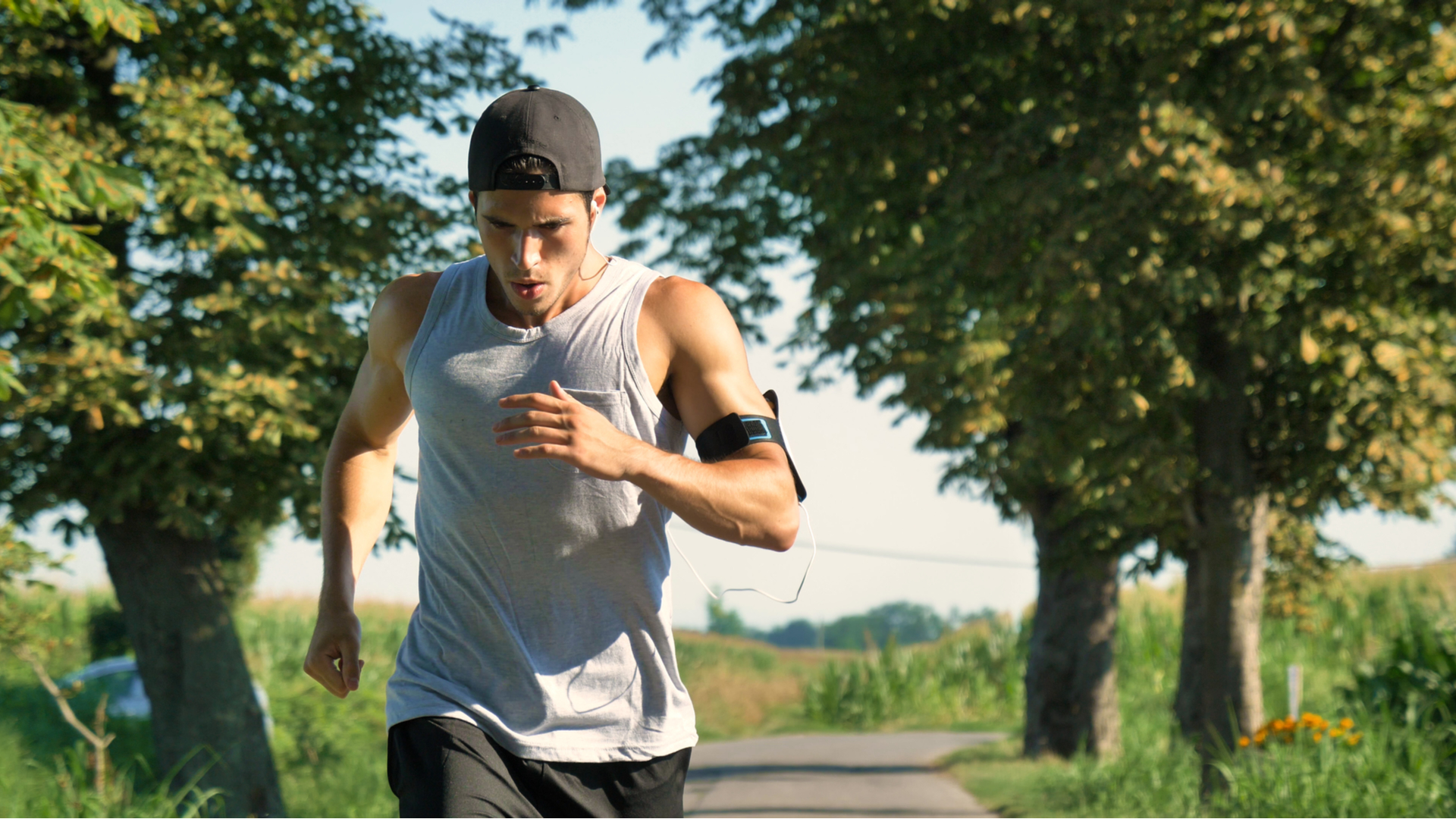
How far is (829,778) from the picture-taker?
46.3 feet

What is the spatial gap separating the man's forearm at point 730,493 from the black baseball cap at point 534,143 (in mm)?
543

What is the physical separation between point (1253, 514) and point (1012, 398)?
2182mm

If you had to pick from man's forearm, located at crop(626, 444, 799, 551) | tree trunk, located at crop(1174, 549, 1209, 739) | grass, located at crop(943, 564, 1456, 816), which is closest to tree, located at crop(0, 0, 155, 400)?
man's forearm, located at crop(626, 444, 799, 551)

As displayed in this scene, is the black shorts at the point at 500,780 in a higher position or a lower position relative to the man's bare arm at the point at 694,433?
lower

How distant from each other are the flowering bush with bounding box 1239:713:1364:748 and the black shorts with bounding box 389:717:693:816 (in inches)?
283

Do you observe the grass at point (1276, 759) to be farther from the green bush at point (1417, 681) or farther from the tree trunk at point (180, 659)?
the tree trunk at point (180, 659)

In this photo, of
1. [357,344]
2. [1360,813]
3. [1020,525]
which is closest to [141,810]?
[357,344]

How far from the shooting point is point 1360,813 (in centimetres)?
758

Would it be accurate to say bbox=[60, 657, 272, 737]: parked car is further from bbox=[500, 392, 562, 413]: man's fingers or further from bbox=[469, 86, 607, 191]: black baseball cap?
bbox=[500, 392, 562, 413]: man's fingers

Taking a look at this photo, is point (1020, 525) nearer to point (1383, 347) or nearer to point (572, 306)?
point (1383, 347)

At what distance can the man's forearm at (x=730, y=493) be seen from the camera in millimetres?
2039

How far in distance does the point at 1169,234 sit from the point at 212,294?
7.02 meters

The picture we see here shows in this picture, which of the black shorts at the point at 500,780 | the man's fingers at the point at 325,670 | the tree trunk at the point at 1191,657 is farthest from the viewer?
the tree trunk at the point at 1191,657

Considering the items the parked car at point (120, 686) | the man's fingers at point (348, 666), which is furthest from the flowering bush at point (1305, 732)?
the parked car at point (120, 686)
